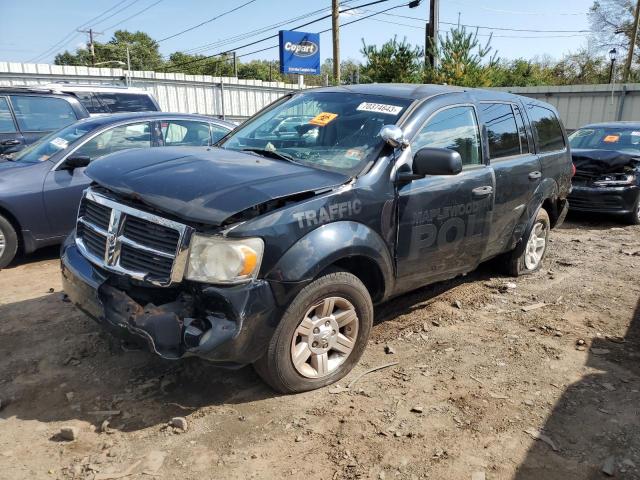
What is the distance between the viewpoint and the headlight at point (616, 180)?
8.24 m

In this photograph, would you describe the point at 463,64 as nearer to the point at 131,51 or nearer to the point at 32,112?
the point at 32,112

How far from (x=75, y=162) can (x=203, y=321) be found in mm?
3582

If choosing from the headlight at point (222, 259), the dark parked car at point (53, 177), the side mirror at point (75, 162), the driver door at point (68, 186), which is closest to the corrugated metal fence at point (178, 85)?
the dark parked car at point (53, 177)

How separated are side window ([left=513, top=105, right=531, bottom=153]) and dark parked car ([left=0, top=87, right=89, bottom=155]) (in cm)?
641

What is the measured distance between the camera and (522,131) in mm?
4957

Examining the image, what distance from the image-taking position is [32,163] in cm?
557

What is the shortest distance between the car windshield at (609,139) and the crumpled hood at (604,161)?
12.1 inches

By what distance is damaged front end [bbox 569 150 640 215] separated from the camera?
27.0ft

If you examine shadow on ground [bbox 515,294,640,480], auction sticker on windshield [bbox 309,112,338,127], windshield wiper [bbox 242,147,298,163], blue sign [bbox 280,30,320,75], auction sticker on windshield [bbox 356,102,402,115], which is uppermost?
blue sign [bbox 280,30,320,75]

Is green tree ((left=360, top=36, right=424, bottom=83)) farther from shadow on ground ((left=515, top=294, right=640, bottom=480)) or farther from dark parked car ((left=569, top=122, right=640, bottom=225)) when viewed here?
shadow on ground ((left=515, top=294, right=640, bottom=480))

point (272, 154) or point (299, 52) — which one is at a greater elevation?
point (299, 52)

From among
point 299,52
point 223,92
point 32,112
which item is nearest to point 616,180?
point 32,112

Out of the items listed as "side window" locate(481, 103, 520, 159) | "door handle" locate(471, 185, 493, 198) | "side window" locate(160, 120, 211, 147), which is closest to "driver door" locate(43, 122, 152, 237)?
"side window" locate(160, 120, 211, 147)

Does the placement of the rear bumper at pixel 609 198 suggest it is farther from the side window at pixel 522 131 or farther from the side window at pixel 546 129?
the side window at pixel 522 131
